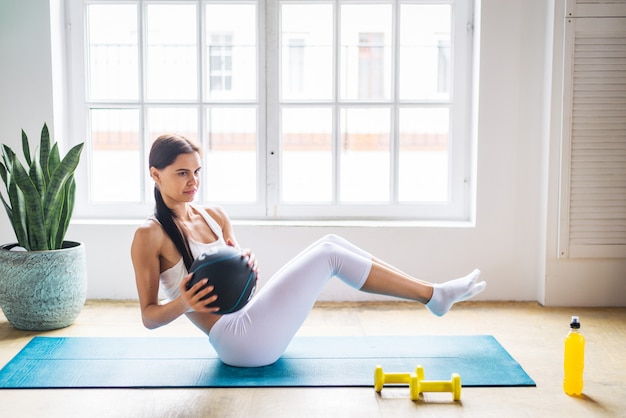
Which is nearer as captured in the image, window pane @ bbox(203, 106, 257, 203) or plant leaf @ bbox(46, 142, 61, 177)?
plant leaf @ bbox(46, 142, 61, 177)

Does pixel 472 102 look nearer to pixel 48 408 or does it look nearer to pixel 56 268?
pixel 56 268

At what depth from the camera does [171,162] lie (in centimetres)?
257

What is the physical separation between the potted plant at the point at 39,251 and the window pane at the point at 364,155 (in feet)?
5.13

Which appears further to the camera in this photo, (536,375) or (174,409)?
(536,375)

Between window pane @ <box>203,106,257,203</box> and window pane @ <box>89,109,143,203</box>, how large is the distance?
0.44 meters

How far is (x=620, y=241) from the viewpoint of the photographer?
383 cm

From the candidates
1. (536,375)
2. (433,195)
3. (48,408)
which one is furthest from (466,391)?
(433,195)

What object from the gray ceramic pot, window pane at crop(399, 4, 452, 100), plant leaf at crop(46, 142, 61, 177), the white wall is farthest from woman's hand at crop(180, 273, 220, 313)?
window pane at crop(399, 4, 452, 100)

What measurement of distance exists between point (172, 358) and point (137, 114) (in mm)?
1772

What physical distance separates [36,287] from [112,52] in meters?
1.54

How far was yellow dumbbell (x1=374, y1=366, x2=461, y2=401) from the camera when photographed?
2.43m

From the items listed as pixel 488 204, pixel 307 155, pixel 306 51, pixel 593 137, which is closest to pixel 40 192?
pixel 307 155

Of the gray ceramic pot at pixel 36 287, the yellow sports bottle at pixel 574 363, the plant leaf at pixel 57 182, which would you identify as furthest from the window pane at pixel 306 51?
the yellow sports bottle at pixel 574 363

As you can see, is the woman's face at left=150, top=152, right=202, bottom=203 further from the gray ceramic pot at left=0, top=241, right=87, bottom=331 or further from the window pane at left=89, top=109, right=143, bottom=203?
the window pane at left=89, top=109, right=143, bottom=203
